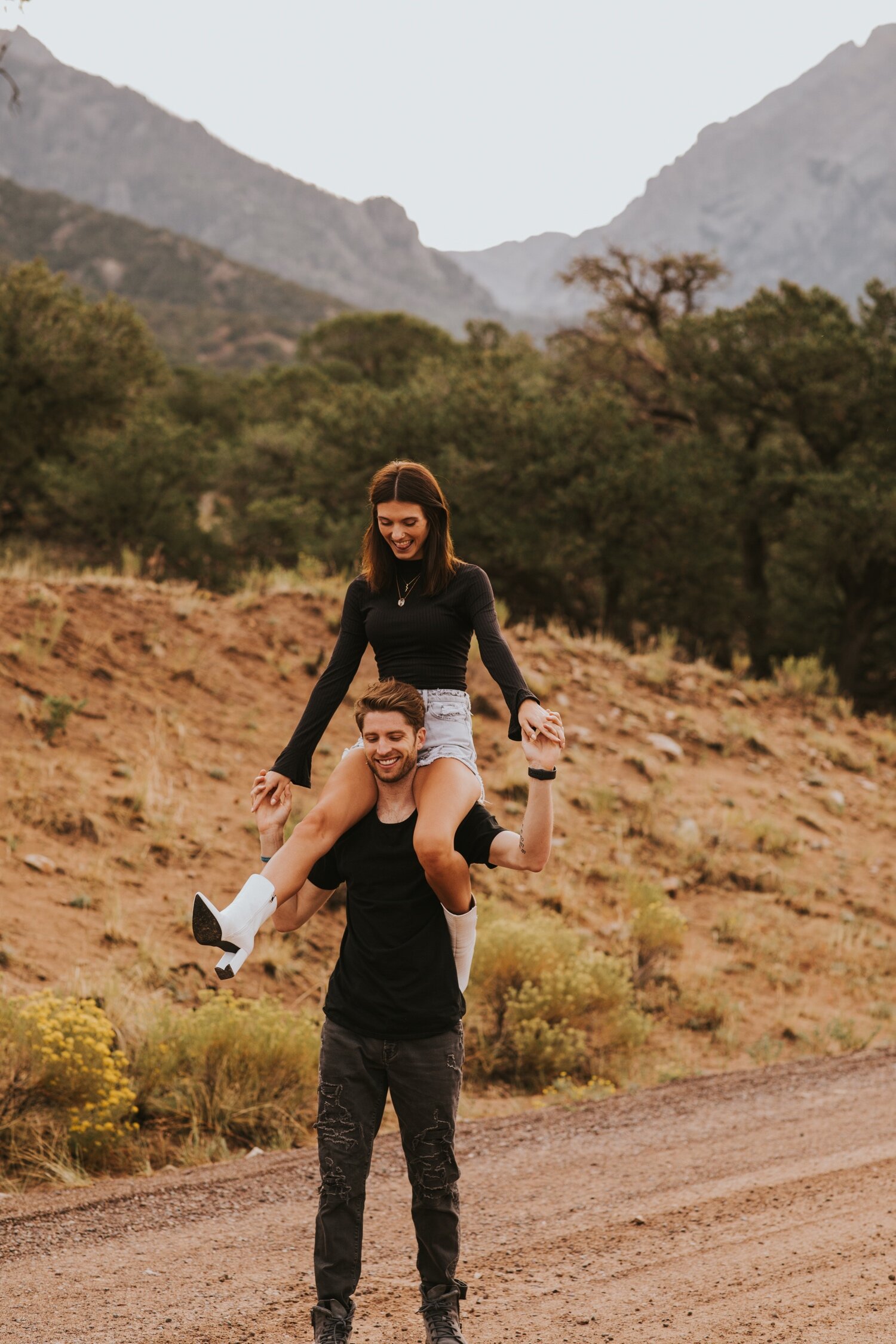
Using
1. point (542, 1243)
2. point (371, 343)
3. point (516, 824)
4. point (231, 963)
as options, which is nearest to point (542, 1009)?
point (542, 1243)

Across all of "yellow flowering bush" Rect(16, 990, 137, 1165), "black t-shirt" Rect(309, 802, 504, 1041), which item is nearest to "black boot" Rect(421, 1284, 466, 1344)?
"black t-shirt" Rect(309, 802, 504, 1041)

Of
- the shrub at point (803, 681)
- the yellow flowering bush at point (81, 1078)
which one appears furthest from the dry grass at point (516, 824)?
the shrub at point (803, 681)

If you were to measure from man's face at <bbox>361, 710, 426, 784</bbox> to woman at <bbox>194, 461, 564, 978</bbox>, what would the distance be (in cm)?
10

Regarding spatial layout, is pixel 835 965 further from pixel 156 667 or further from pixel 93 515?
pixel 93 515

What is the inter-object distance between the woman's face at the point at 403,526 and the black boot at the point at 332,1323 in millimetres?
2184

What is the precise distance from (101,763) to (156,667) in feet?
6.48

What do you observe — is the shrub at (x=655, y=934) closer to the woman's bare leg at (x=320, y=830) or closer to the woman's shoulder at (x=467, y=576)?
the woman's shoulder at (x=467, y=576)

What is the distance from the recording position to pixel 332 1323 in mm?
2881

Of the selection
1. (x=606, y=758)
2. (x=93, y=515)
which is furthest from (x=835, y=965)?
(x=93, y=515)

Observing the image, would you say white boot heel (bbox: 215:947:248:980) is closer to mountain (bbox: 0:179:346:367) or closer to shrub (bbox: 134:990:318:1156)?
shrub (bbox: 134:990:318:1156)

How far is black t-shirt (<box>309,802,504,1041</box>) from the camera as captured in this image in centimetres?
304

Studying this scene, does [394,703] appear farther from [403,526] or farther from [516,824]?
[516,824]

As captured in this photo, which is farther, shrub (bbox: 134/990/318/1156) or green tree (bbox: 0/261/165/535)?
green tree (bbox: 0/261/165/535)

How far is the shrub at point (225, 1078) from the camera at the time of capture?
18.7ft
